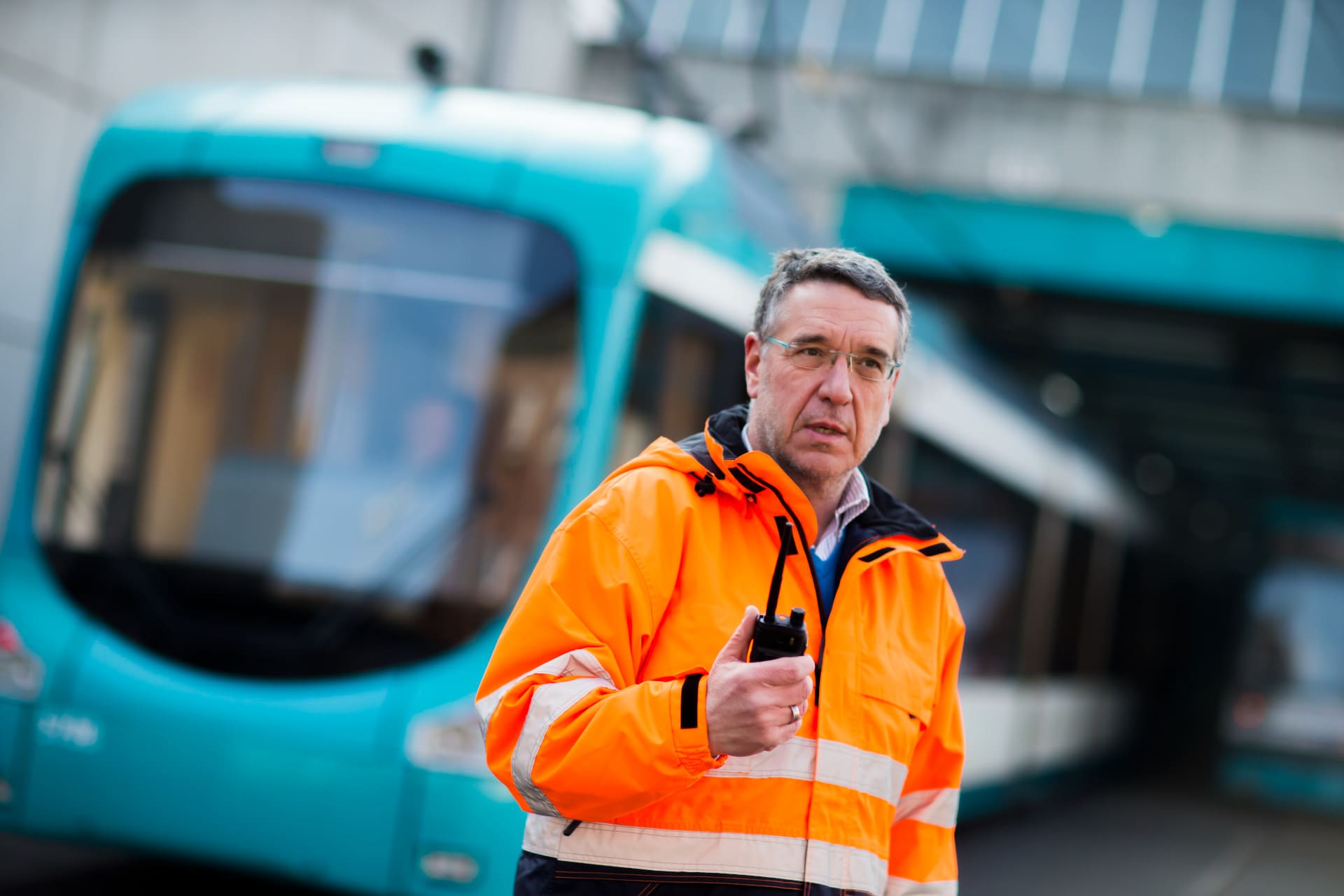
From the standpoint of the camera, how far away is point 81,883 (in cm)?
611

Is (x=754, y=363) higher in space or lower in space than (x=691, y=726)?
higher

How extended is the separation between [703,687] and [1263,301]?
1261cm

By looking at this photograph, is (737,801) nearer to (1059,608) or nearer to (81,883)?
(81,883)

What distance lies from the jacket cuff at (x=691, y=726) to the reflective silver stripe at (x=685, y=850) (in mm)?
213

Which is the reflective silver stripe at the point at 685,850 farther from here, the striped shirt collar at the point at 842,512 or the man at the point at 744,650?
the striped shirt collar at the point at 842,512

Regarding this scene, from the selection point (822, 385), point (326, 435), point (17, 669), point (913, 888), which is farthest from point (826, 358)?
point (17, 669)

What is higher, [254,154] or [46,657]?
[254,154]

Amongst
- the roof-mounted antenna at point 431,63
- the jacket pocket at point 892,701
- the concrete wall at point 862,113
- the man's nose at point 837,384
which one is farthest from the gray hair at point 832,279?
the concrete wall at point 862,113

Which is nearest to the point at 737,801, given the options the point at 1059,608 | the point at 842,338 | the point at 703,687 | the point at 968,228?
the point at 703,687

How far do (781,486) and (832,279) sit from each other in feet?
1.08

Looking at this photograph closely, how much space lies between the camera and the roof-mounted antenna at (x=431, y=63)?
655 centimetres

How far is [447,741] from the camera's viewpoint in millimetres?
5055

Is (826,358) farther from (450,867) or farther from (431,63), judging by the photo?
(431,63)

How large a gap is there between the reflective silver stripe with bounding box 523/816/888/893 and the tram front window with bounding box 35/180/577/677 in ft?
9.94
